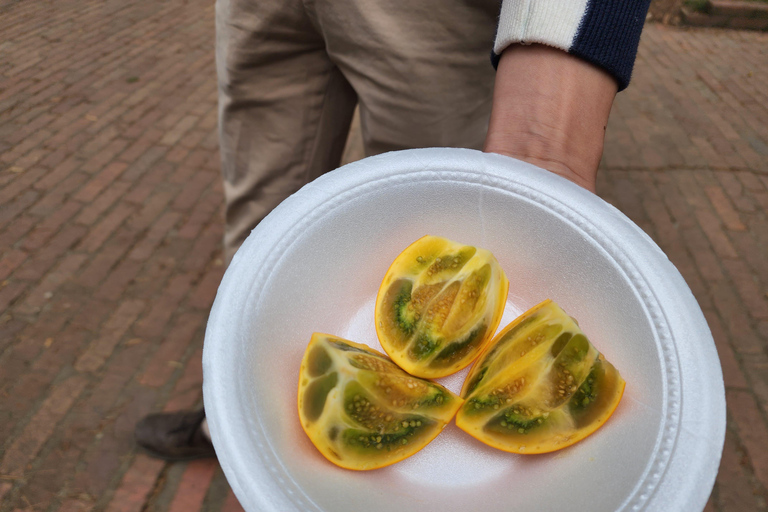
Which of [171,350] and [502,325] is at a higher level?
[502,325]

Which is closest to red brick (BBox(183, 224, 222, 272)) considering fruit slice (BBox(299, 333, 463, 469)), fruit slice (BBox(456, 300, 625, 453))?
fruit slice (BBox(299, 333, 463, 469))

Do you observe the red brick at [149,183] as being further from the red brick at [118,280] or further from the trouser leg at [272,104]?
the trouser leg at [272,104]

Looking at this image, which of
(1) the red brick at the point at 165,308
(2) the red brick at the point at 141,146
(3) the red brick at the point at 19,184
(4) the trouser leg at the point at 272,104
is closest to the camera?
(4) the trouser leg at the point at 272,104

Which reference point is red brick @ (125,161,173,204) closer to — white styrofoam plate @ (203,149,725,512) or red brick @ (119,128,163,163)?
red brick @ (119,128,163,163)

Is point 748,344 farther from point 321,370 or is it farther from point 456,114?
point 321,370

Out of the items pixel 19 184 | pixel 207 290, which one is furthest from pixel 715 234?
pixel 19 184

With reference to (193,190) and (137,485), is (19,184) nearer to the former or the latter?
(193,190)

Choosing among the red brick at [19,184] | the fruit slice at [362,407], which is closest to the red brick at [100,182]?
the red brick at [19,184]

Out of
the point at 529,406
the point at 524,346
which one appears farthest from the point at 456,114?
the point at 529,406
